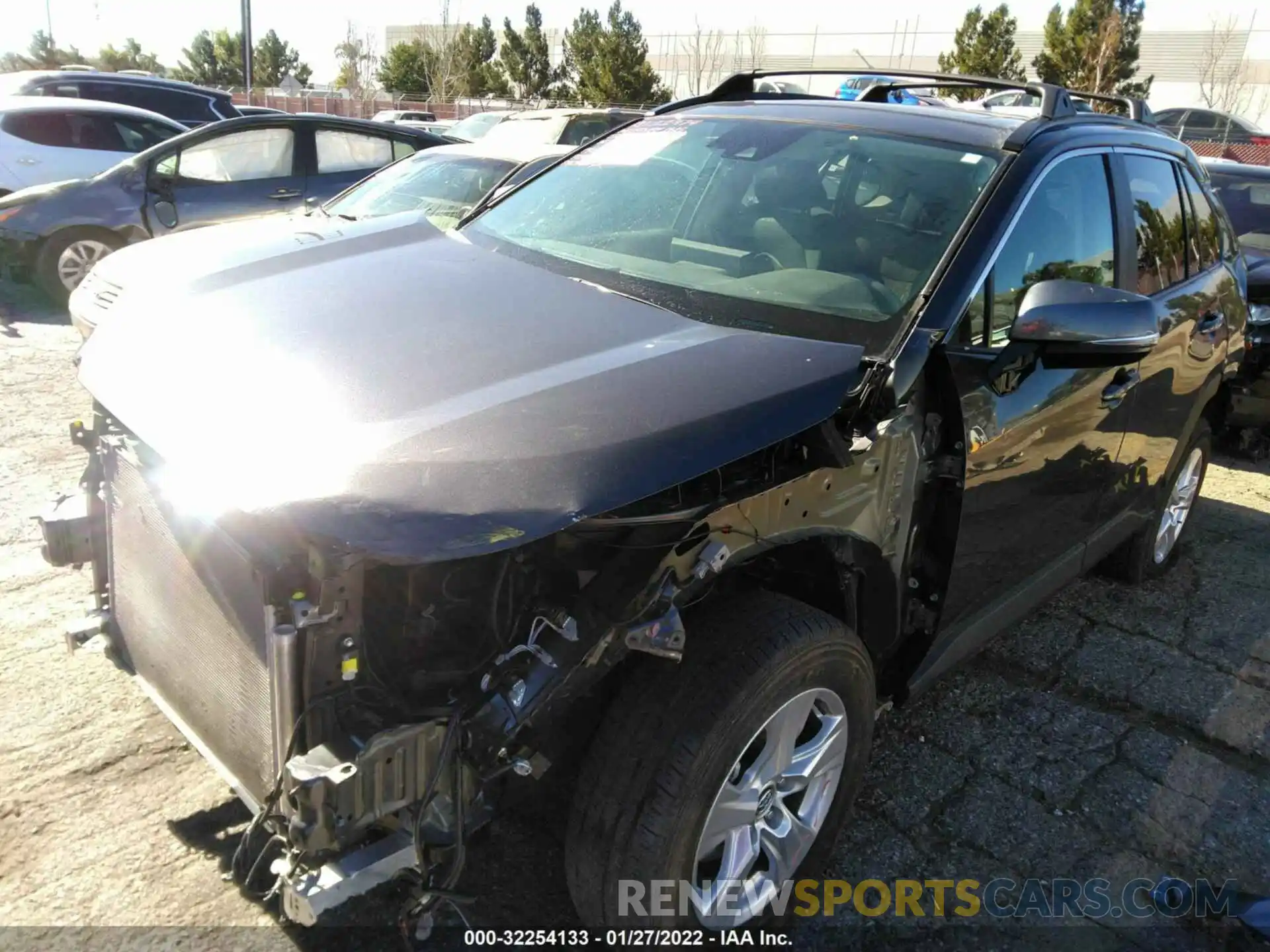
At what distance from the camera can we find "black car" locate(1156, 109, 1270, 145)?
25594 mm

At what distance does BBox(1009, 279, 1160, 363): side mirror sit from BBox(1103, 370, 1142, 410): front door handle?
0.59 m

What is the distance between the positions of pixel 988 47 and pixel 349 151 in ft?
114

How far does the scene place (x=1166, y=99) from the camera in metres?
43.7

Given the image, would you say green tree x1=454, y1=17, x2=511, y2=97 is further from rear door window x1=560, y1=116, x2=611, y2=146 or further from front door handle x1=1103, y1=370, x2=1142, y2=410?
front door handle x1=1103, y1=370, x2=1142, y2=410

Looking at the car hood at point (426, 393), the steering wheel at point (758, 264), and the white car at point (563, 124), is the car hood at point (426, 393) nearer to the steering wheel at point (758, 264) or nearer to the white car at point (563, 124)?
the steering wheel at point (758, 264)

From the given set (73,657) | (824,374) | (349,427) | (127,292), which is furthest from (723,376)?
(73,657)

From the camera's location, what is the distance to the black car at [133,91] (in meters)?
12.3

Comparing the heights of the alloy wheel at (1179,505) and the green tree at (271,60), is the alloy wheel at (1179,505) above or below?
below

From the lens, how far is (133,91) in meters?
12.9

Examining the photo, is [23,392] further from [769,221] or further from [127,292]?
[769,221]

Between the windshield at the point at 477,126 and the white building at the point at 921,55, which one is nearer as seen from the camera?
the windshield at the point at 477,126

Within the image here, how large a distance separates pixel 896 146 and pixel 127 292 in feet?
7.45

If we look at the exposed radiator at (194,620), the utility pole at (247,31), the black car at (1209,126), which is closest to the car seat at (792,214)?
the exposed radiator at (194,620)

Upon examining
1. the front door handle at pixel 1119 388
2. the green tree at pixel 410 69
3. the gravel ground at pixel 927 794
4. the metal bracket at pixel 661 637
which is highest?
the green tree at pixel 410 69
